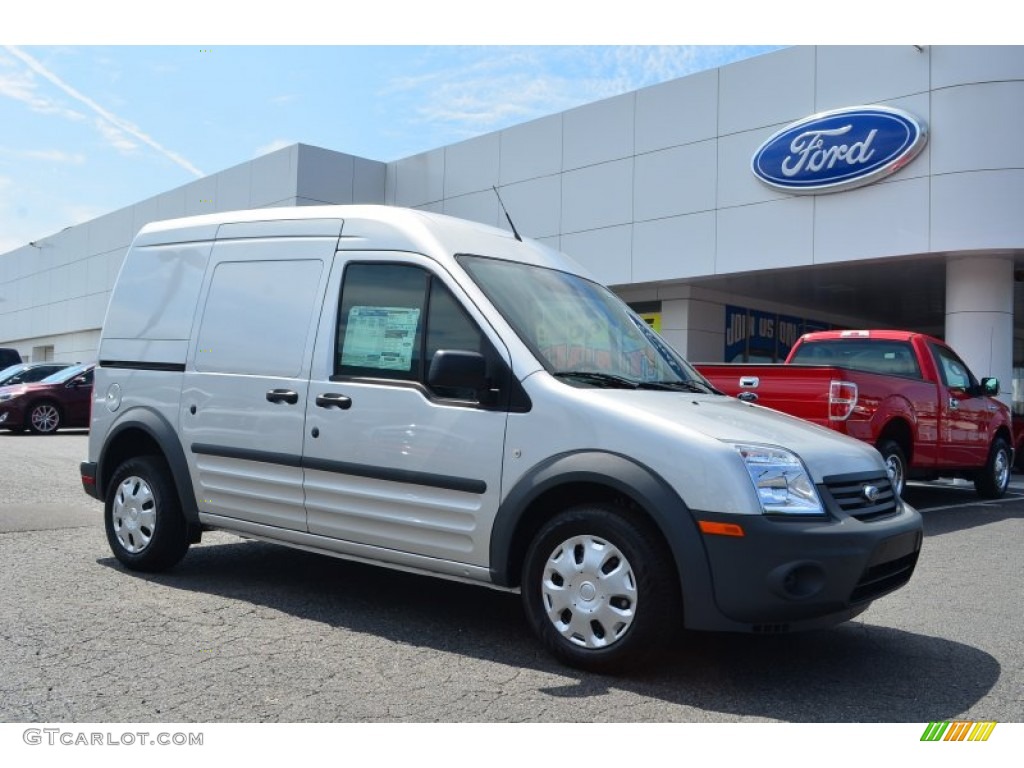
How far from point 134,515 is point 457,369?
2818 mm

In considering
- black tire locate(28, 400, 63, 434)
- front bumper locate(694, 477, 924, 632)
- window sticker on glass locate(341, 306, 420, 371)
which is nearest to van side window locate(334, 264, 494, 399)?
window sticker on glass locate(341, 306, 420, 371)

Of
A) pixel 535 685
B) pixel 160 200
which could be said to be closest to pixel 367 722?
pixel 535 685

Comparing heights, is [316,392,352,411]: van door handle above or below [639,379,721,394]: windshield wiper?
below

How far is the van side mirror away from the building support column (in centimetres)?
1456

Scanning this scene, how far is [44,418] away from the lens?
1891cm

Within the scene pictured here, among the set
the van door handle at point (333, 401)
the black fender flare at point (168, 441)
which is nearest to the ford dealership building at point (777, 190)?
the van door handle at point (333, 401)

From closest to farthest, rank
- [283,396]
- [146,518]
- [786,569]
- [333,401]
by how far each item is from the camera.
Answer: [786,569] < [333,401] < [283,396] < [146,518]

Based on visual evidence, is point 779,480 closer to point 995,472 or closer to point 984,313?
point 995,472

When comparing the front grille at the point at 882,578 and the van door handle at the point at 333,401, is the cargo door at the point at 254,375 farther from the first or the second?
the front grille at the point at 882,578

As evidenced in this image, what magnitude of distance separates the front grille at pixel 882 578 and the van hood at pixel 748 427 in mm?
428

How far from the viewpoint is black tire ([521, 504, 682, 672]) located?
3955mm

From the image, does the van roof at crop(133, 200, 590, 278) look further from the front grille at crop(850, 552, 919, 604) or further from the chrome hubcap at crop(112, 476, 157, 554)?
the front grille at crop(850, 552, 919, 604)

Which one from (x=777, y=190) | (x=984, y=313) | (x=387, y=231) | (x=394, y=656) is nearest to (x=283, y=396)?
(x=387, y=231)

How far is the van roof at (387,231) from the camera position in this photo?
16.4ft
